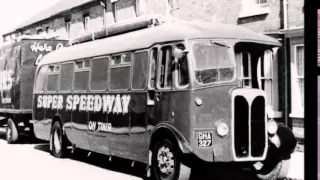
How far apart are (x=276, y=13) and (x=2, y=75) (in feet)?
30.6

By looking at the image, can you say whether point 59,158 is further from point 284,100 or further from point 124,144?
point 284,100

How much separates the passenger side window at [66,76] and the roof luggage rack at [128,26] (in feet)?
2.68

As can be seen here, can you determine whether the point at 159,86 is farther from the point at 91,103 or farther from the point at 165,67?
the point at 91,103

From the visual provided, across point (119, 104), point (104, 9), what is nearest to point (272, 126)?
point (119, 104)

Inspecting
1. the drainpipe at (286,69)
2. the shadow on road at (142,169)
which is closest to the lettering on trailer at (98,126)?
the shadow on road at (142,169)

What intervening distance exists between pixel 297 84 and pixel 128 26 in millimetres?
4277

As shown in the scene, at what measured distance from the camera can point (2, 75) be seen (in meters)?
17.6

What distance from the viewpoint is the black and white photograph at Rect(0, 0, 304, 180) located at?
8188mm

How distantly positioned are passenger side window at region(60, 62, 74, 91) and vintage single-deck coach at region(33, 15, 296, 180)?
1.86 m

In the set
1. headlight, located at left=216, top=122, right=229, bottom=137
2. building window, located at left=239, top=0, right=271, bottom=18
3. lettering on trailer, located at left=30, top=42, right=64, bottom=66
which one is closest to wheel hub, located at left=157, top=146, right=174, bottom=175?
headlight, located at left=216, top=122, right=229, bottom=137

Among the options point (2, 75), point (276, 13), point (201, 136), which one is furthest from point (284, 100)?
point (2, 75)

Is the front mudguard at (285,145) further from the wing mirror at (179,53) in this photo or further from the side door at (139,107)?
the side door at (139,107)

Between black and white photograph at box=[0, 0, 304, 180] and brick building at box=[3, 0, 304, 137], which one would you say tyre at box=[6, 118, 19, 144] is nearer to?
black and white photograph at box=[0, 0, 304, 180]

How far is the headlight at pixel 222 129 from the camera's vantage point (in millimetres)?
8078
